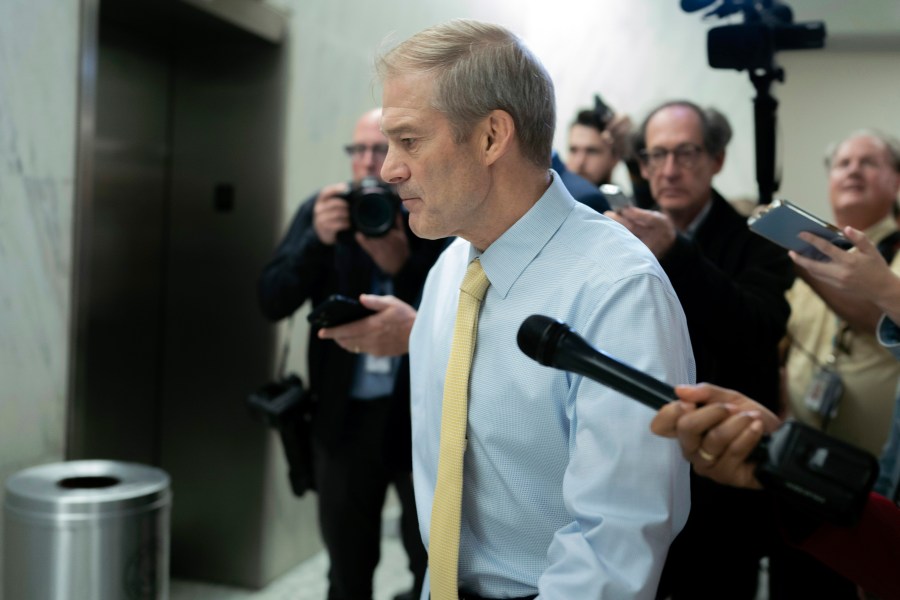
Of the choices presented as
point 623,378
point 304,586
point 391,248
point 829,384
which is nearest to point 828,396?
point 829,384

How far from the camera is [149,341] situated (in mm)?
3398

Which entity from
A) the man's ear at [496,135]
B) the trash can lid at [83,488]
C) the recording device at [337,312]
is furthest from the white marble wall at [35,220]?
the man's ear at [496,135]

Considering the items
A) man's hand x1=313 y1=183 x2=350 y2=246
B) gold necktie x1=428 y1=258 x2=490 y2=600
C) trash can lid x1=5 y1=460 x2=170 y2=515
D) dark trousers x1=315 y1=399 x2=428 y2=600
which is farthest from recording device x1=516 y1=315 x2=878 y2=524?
dark trousers x1=315 y1=399 x2=428 y2=600

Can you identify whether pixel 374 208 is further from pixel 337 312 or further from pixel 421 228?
pixel 421 228

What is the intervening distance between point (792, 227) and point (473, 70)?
29.6 inches

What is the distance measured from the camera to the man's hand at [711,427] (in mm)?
915

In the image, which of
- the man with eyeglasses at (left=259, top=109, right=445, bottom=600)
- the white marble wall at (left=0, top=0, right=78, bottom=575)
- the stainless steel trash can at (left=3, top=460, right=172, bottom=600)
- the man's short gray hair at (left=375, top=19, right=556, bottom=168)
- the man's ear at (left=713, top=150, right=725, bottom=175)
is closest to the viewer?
the man's short gray hair at (left=375, top=19, right=556, bottom=168)

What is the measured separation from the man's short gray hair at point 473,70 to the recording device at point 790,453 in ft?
1.34

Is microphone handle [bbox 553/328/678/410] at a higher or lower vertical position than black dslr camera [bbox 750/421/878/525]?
higher

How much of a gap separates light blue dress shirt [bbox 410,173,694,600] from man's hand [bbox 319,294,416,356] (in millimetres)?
495

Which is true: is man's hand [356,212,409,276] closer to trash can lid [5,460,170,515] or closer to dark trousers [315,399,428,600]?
dark trousers [315,399,428,600]

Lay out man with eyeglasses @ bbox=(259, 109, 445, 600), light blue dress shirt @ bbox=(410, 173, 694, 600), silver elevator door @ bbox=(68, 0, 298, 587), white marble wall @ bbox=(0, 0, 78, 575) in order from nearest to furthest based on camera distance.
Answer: light blue dress shirt @ bbox=(410, 173, 694, 600)
white marble wall @ bbox=(0, 0, 78, 575)
man with eyeglasses @ bbox=(259, 109, 445, 600)
silver elevator door @ bbox=(68, 0, 298, 587)

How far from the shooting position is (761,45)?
205 cm

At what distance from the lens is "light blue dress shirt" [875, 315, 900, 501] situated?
5.42 feet
